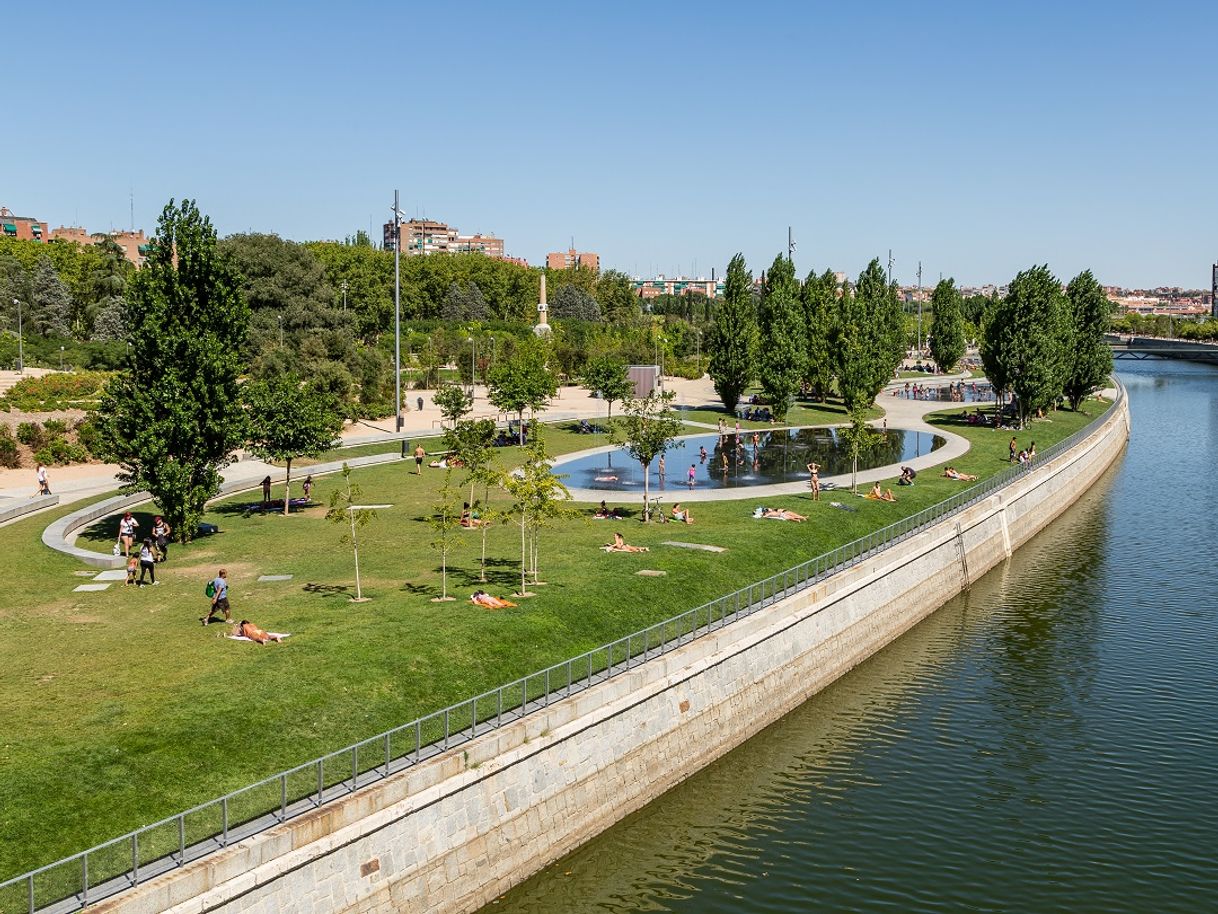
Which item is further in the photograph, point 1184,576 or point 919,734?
point 1184,576

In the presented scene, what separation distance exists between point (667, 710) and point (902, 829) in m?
5.86

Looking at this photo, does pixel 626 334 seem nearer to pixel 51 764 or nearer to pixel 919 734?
pixel 919 734

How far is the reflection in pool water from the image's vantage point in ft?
174

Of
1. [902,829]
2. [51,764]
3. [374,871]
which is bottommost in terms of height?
[902,829]

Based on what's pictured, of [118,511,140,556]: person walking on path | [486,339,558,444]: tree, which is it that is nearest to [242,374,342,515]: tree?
[118,511,140,556]: person walking on path

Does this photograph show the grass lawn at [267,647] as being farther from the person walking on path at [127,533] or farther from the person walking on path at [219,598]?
the person walking on path at [127,533]

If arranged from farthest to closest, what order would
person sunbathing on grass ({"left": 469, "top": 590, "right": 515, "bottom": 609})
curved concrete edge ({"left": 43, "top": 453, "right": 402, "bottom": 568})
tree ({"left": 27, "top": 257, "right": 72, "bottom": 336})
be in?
tree ({"left": 27, "top": 257, "right": 72, "bottom": 336})
curved concrete edge ({"left": 43, "top": 453, "right": 402, "bottom": 568})
person sunbathing on grass ({"left": 469, "top": 590, "right": 515, "bottom": 609})

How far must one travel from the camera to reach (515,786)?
21.5 m

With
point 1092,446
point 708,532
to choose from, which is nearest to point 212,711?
point 708,532

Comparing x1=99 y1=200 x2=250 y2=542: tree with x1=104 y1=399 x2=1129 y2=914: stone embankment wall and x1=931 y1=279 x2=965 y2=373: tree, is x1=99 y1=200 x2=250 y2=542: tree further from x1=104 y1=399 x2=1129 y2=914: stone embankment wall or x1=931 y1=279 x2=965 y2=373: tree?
x1=931 y1=279 x2=965 y2=373: tree

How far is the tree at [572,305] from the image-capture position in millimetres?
174875

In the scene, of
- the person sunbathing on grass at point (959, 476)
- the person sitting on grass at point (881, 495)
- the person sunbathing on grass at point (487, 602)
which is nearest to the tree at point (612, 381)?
the person sunbathing on grass at point (959, 476)

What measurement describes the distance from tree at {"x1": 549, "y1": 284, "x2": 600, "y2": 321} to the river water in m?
137

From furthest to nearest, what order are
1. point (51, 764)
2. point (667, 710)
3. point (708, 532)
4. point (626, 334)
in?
1. point (626, 334)
2. point (708, 532)
3. point (667, 710)
4. point (51, 764)
